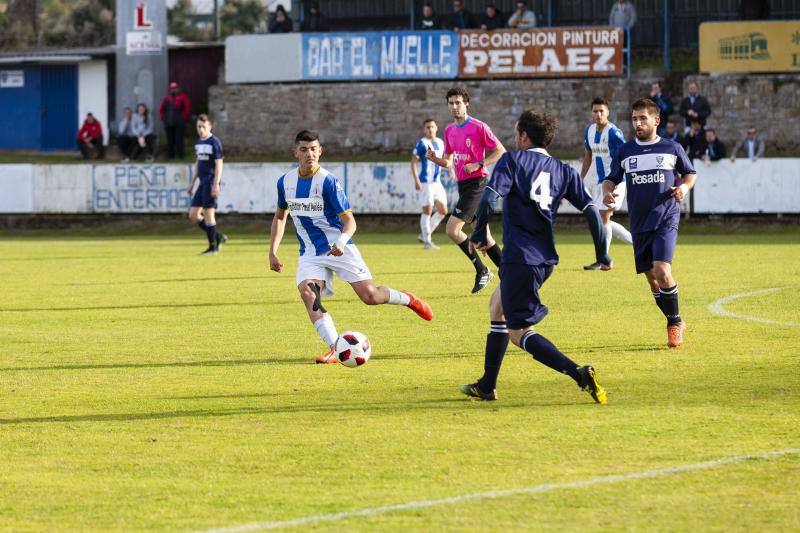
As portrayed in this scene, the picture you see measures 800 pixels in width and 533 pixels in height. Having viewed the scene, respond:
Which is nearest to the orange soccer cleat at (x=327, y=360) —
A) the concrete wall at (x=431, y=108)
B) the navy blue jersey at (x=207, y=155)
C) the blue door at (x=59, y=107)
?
the navy blue jersey at (x=207, y=155)

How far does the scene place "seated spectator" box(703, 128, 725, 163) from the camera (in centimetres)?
2962

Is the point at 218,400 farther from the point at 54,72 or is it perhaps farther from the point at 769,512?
the point at 54,72

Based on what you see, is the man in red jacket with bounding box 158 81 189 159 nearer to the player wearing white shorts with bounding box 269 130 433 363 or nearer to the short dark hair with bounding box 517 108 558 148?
the player wearing white shorts with bounding box 269 130 433 363

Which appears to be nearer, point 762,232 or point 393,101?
point 762,232

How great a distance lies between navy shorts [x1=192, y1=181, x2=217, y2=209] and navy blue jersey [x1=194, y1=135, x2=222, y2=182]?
0.40 ft

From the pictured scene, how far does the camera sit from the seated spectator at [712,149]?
97.2 ft

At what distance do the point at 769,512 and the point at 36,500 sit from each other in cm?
346

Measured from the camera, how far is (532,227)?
29.0ft

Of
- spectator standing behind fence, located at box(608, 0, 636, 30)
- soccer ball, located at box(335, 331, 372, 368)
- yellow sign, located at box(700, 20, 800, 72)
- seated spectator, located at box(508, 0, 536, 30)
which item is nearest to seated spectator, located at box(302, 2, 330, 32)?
seated spectator, located at box(508, 0, 536, 30)

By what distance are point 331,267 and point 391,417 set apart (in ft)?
8.65

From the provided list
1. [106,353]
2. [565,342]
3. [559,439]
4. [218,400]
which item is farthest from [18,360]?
[559,439]

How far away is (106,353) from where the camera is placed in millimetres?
11875

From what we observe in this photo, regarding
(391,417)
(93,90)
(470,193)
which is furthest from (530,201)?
(93,90)

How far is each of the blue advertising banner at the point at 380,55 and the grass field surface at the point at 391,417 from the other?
21.2m
